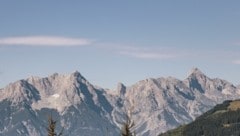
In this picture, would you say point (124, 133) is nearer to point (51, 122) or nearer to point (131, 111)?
point (131, 111)

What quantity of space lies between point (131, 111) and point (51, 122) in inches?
357

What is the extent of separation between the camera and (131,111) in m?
36.3

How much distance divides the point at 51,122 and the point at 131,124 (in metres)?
8.42

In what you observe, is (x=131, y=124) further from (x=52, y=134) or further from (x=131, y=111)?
(x=52, y=134)

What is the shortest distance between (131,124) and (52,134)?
7927 millimetres

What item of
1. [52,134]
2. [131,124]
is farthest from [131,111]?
[52,134]

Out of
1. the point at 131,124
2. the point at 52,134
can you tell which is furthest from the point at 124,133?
the point at 52,134

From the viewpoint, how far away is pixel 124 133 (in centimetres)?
3697

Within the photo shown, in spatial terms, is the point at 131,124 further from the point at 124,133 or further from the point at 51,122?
the point at 51,122

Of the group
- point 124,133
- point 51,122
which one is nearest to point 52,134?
point 51,122

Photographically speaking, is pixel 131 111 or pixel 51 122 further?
pixel 51 122

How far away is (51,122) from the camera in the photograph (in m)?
42.4

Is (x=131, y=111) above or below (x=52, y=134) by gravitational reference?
above

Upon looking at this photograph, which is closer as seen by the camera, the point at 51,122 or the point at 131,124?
the point at 131,124
